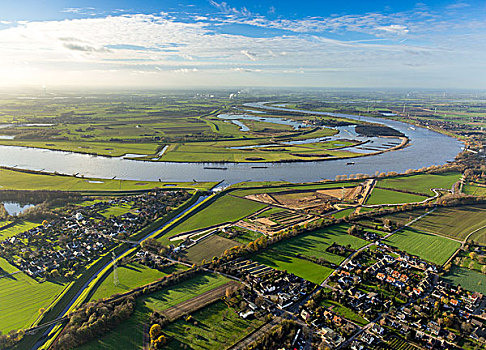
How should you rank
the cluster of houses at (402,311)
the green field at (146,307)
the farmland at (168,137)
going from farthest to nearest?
the farmland at (168,137) → the cluster of houses at (402,311) → the green field at (146,307)

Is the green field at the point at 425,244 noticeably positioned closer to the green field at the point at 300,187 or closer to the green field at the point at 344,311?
the green field at the point at 344,311

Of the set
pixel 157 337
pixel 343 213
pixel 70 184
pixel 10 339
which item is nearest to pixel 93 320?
pixel 157 337

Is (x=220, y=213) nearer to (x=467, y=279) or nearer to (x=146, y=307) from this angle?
(x=146, y=307)

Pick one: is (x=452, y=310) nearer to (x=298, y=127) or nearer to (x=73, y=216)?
(x=73, y=216)

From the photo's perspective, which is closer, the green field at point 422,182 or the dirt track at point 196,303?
the dirt track at point 196,303

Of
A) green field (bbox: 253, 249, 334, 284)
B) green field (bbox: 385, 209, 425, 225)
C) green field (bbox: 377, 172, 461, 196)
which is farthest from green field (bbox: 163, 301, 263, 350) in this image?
green field (bbox: 377, 172, 461, 196)

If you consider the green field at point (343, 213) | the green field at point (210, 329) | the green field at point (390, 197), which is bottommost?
the green field at point (210, 329)

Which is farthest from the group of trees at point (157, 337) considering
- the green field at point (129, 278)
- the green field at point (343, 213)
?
the green field at point (343, 213)
